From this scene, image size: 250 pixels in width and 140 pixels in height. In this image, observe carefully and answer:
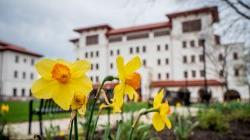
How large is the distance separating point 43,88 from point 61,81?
0.06 m

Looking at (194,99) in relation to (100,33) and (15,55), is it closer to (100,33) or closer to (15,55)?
(100,33)

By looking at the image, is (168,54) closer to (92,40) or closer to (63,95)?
(92,40)

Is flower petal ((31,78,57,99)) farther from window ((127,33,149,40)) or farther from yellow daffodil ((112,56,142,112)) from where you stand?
window ((127,33,149,40))

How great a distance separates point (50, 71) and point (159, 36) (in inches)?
1833

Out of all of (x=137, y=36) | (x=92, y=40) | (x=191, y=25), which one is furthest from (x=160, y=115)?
(x=92, y=40)

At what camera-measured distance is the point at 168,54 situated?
4522 cm

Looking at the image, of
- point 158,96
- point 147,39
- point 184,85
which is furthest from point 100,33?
point 158,96

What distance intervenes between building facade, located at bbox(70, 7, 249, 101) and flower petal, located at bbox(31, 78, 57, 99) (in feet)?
131

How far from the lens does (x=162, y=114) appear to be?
3.54 ft

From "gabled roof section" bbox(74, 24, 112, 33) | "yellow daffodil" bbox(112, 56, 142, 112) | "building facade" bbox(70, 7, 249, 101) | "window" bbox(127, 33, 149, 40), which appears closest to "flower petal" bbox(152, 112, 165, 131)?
"yellow daffodil" bbox(112, 56, 142, 112)

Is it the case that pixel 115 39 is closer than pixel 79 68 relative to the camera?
No

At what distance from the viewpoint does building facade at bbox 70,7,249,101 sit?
41125 mm

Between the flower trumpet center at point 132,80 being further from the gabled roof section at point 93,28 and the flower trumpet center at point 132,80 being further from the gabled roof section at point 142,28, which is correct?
the gabled roof section at point 93,28

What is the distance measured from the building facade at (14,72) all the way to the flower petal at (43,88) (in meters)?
49.2
